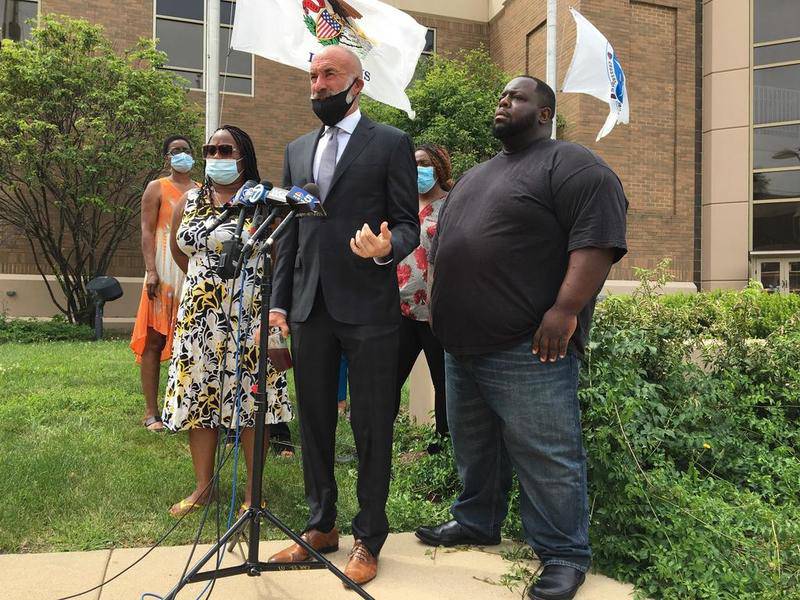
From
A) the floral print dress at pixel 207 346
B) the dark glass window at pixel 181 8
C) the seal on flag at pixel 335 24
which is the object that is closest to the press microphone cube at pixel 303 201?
the floral print dress at pixel 207 346

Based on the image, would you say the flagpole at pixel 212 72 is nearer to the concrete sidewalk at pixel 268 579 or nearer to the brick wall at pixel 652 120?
the concrete sidewalk at pixel 268 579

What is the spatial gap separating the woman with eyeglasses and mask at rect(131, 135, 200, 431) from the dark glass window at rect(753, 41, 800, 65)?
15.4 meters

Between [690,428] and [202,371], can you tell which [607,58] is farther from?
[202,371]

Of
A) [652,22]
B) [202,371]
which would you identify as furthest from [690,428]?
[652,22]

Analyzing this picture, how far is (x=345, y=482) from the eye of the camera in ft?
13.6

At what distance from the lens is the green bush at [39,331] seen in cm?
1181

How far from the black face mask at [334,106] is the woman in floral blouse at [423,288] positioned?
1.46m

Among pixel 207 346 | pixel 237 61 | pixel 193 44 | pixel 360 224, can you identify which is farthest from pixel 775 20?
pixel 207 346

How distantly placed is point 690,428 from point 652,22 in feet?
46.4

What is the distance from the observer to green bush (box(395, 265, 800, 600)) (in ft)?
9.32

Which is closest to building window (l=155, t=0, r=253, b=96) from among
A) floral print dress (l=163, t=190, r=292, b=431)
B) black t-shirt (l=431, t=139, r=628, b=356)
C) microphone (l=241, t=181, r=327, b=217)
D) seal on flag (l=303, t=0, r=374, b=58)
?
seal on flag (l=303, t=0, r=374, b=58)

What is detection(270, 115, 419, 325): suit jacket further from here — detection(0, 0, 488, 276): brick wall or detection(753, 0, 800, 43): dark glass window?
detection(753, 0, 800, 43): dark glass window

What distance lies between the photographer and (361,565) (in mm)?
2771

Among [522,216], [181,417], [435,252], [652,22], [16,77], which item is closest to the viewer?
[522,216]
